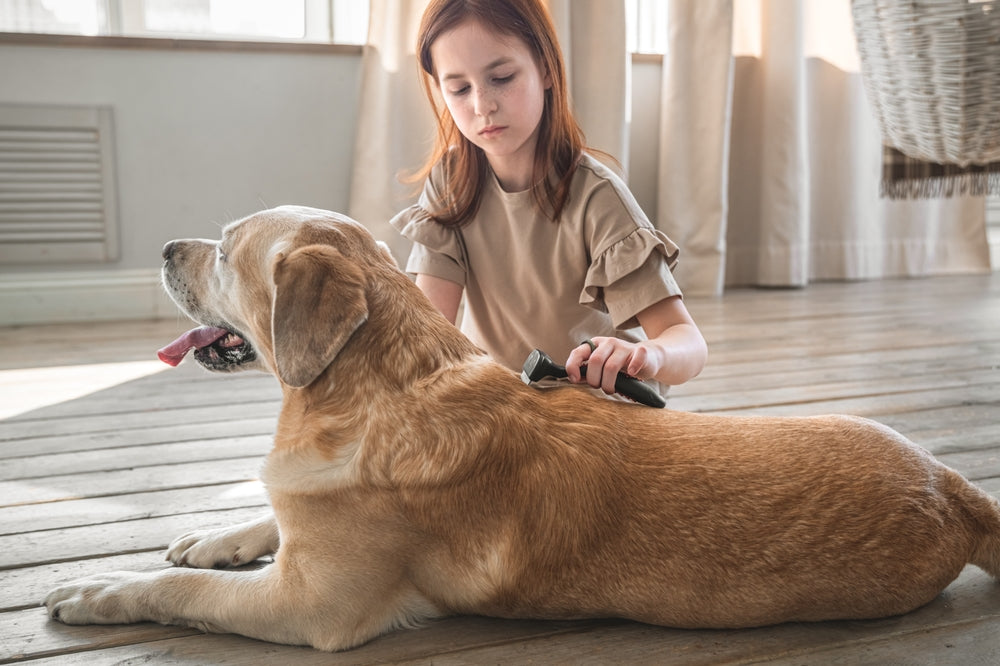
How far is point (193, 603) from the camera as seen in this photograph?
1.28 meters

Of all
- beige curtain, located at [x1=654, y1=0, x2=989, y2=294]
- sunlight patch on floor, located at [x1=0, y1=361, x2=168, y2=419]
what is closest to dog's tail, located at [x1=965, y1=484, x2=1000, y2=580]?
sunlight patch on floor, located at [x1=0, y1=361, x2=168, y2=419]

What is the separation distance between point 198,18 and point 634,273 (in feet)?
10.3

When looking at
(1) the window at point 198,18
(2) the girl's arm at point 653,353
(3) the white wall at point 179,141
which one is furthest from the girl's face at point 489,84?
(1) the window at point 198,18

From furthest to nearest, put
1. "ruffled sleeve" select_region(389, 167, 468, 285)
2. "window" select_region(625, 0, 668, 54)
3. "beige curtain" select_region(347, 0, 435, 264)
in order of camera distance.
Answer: "window" select_region(625, 0, 668, 54) < "beige curtain" select_region(347, 0, 435, 264) < "ruffled sleeve" select_region(389, 167, 468, 285)

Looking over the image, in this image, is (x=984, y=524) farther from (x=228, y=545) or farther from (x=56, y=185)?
(x=56, y=185)

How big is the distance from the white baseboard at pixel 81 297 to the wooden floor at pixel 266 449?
136 mm

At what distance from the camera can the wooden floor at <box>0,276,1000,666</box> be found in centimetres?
123

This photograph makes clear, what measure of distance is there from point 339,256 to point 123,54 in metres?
3.11

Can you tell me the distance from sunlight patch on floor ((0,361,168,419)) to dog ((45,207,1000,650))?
4.68 ft

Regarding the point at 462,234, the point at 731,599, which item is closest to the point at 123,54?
the point at 462,234

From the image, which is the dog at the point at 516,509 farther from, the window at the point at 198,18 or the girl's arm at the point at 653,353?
the window at the point at 198,18

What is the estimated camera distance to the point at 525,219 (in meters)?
2.01

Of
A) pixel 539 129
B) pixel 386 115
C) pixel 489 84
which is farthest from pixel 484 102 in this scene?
pixel 386 115

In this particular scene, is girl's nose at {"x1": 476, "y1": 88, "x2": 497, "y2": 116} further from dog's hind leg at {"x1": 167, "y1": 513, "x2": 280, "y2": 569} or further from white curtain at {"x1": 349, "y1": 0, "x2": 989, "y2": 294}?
white curtain at {"x1": 349, "y1": 0, "x2": 989, "y2": 294}
